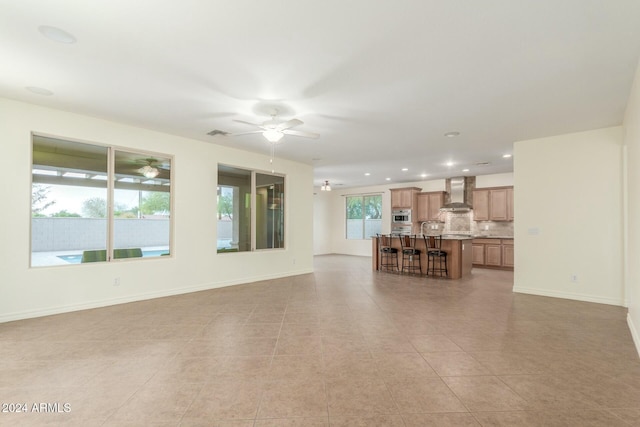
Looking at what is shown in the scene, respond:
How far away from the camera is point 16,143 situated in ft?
13.0

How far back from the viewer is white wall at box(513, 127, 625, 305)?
4781mm

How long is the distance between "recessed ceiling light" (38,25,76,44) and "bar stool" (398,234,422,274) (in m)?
6.99

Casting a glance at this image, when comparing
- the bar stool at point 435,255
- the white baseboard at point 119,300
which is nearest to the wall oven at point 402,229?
the bar stool at point 435,255

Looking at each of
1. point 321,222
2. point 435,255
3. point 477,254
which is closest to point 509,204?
point 477,254

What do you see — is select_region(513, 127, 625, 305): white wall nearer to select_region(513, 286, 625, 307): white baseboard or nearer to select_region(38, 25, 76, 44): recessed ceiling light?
select_region(513, 286, 625, 307): white baseboard

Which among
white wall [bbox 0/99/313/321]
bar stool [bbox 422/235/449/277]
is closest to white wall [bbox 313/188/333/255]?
white wall [bbox 0/99/313/321]

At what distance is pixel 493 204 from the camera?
8984 mm

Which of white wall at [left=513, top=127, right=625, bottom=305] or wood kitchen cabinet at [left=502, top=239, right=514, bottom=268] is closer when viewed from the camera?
white wall at [left=513, top=127, right=625, bottom=305]

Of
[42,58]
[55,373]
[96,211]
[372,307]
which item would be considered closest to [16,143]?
[96,211]

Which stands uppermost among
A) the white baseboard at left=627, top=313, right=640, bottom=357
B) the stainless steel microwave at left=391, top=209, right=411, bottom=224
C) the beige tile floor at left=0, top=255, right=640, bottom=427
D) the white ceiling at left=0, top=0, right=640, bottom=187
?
the white ceiling at left=0, top=0, right=640, bottom=187

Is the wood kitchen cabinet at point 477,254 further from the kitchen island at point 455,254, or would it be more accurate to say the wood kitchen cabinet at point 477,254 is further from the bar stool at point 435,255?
the bar stool at point 435,255

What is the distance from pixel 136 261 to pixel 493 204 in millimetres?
9085

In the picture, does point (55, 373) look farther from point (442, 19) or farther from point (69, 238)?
point (442, 19)

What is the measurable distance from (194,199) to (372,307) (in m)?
3.73
